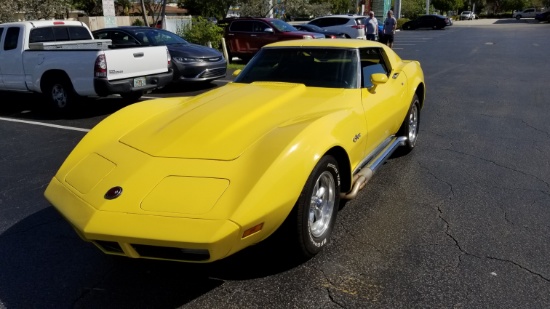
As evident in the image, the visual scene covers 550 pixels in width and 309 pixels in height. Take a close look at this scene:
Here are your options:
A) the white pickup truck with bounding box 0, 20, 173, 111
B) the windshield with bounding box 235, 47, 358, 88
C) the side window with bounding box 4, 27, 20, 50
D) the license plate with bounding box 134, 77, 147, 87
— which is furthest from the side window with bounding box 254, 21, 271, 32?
the windshield with bounding box 235, 47, 358, 88

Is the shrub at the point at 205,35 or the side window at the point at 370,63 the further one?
the shrub at the point at 205,35

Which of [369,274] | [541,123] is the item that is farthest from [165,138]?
[541,123]

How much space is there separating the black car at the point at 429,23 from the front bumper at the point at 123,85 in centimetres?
3751

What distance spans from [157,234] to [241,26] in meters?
14.6

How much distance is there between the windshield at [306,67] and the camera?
434 cm

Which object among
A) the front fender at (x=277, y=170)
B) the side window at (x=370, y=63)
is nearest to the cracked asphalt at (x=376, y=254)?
the front fender at (x=277, y=170)

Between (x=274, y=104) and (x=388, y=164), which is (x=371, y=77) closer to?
(x=274, y=104)

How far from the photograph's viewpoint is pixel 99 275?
3176 millimetres

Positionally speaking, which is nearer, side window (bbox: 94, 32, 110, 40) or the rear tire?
the rear tire

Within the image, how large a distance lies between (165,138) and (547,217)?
322 centimetres

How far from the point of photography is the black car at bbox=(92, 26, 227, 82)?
1034cm

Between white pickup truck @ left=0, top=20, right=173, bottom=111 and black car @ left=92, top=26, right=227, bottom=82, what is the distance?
53.3 inches

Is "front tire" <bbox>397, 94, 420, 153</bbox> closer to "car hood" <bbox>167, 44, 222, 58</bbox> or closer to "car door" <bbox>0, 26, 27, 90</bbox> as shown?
"car hood" <bbox>167, 44, 222, 58</bbox>

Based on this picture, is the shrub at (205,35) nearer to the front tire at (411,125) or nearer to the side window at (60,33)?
the side window at (60,33)
